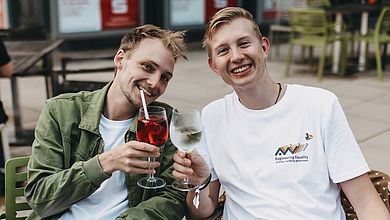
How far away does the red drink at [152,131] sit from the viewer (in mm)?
1988

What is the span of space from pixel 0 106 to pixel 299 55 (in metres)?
7.86

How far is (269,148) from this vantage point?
2.20 metres

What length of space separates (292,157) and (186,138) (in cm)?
43

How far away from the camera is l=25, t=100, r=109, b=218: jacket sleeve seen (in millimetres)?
2086

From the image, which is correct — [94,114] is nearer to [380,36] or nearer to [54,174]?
[54,174]

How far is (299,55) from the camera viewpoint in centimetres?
1121

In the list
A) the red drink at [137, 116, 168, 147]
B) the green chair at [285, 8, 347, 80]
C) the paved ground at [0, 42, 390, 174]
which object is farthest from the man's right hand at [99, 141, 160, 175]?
the green chair at [285, 8, 347, 80]

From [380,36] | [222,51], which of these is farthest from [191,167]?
[380,36]

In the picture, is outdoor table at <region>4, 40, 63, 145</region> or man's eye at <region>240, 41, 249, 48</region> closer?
man's eye at <region>240, 41, 249, 48</region>

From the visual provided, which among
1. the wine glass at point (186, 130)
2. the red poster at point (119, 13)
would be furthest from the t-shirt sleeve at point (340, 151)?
the red poster at point (119, 13)

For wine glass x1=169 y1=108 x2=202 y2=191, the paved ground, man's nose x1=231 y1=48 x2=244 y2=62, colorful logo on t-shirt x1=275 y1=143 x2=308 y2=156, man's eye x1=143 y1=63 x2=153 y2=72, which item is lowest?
the paved ground

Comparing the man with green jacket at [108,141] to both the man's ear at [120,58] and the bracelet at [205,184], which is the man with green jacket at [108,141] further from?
the bracelet at [205,184]

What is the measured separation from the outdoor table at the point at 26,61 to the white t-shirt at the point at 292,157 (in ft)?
9.57

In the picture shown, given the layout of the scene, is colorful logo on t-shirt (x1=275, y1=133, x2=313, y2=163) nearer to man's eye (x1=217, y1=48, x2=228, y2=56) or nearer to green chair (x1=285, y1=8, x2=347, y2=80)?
man's eye (x1=217, y1=48, x2=228, y2=56)
